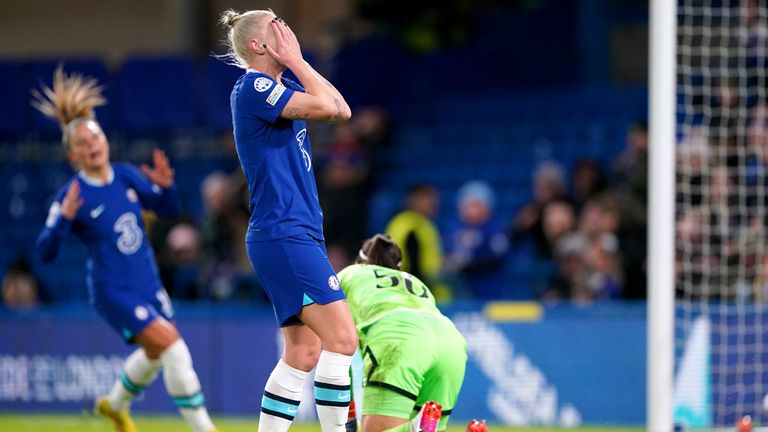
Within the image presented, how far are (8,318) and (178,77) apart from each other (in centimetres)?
521

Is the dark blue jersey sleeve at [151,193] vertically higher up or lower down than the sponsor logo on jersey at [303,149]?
lower down

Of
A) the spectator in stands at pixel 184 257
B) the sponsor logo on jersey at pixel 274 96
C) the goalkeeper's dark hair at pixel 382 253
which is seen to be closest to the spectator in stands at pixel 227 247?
the spectator in stands at pixel 184 257

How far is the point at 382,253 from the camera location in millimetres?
6660

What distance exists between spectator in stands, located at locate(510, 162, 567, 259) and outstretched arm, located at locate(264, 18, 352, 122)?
666 cm

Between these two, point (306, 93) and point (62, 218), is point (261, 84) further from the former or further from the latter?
point (62, 218)

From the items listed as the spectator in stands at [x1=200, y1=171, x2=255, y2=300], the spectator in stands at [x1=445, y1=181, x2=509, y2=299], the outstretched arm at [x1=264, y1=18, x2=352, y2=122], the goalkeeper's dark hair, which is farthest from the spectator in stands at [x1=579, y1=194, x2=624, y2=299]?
the outstretched arm at [x1=264, y1=18, x2=352, y2=122]

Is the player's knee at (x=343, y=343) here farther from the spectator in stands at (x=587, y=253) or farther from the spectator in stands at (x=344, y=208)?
the spectator in stands at (x=344, y=208)

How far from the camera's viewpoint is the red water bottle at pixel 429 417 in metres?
5.88

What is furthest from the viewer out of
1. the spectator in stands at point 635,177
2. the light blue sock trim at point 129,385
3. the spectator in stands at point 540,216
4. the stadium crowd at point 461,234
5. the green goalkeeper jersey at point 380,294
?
the spectator in stands at point 540,216

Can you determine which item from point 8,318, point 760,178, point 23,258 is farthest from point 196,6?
point 760,178

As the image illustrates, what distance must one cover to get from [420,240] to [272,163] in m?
6.10

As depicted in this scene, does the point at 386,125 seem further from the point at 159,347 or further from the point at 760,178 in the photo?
the point at 159,347

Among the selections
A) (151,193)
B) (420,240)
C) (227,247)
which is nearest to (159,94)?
(227,247)

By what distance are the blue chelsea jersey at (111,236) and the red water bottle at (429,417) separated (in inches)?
127
